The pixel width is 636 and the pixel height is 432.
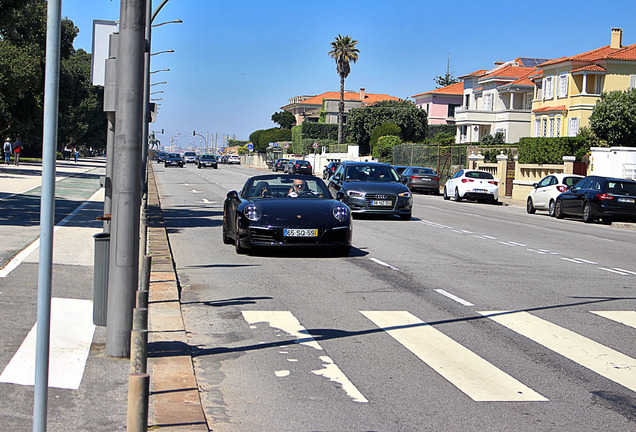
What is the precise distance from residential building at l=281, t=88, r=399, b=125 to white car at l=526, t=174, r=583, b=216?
103963 millimetres

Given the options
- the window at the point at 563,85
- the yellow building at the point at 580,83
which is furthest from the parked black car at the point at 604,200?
the window at the point at 563,85

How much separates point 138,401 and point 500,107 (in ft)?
249

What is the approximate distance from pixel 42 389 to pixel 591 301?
25.1ft

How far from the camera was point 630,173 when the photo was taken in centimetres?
3203

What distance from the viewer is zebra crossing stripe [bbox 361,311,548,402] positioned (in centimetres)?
570

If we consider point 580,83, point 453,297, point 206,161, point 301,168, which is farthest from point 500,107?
point 453,297

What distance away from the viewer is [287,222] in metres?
12.7

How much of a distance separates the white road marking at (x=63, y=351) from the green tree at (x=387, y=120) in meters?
80.8

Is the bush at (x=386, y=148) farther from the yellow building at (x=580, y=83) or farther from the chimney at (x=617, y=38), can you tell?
the chimney at (x=617, y=38)

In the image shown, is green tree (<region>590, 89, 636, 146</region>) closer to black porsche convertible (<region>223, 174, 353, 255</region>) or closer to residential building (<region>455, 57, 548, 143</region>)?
residential building (<region>455, 57, 548, 143</region>)

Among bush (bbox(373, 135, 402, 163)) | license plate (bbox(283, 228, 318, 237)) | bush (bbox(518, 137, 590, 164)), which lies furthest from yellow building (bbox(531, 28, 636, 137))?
license plate (bbox(283, 228, 318, 237))

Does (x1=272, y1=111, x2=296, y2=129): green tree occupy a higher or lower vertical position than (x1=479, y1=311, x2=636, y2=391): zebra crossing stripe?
higher

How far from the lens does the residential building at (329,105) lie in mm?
136375

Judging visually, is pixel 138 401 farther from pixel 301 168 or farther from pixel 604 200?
pixel 301 168
